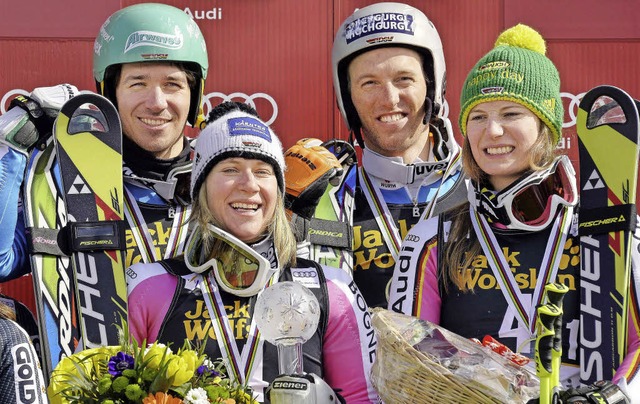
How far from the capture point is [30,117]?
4.50 m

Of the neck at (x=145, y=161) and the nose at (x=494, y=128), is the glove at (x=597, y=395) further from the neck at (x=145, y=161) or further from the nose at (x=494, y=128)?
the neck at (x=145, y=161)

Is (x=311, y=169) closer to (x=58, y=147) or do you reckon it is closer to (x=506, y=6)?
(x=58, y=147)

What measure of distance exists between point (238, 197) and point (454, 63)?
92.2 inches

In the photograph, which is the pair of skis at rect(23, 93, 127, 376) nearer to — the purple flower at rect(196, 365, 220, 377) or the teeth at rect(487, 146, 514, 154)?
the purple flower at rect(196, 365, 220, 377)

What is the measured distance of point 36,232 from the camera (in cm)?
448

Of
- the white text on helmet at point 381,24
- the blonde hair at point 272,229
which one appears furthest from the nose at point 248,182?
the white text on helmet at point 381,24

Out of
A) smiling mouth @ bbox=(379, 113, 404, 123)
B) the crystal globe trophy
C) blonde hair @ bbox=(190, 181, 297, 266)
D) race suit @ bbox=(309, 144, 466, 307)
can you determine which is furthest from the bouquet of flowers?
smiling mouth @ bbox=(379, 113, 404, 123)

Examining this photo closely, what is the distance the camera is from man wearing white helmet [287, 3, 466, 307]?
185 inches

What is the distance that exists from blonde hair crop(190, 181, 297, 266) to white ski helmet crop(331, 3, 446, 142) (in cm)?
114

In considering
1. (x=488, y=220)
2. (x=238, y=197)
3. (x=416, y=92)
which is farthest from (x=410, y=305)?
(x=416, y=92)

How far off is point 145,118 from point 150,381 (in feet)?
6.06

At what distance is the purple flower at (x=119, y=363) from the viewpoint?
124 inches

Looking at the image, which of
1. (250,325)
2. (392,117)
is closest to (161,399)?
(250,325)

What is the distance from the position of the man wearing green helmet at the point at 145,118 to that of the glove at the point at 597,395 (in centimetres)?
190
